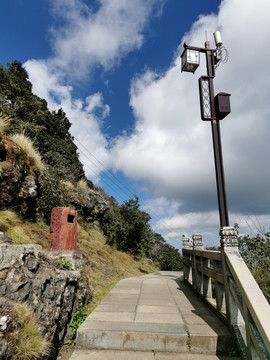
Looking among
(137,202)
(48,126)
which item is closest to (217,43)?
(137,202)

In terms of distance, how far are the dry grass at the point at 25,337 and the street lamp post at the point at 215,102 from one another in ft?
11.0

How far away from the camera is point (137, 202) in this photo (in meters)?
17.3

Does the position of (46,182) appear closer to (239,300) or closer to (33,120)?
(239,300)

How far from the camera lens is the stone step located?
2.75 m

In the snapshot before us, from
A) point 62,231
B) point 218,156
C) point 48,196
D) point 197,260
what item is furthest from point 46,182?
point 218,156

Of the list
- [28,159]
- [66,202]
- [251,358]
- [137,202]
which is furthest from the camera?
[137,202]

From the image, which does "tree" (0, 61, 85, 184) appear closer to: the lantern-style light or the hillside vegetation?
the hillside vegetation

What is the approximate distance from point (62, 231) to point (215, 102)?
4661 millimetres

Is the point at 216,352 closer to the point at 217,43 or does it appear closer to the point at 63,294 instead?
the point at 63,294

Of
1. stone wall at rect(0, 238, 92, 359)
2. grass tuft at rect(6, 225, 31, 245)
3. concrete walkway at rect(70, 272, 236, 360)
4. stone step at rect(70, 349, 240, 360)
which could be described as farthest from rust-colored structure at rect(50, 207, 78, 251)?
stone step at rect(70, 349, 240, 360)

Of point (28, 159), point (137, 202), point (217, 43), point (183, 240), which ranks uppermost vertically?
point (217, 43)

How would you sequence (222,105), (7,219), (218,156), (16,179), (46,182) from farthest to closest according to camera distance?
(46,182)
(16,179)
(7,219)
(222,105)
(218,156)

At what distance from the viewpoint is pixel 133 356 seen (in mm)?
2781

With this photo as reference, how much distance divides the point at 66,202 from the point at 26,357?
7.75m
